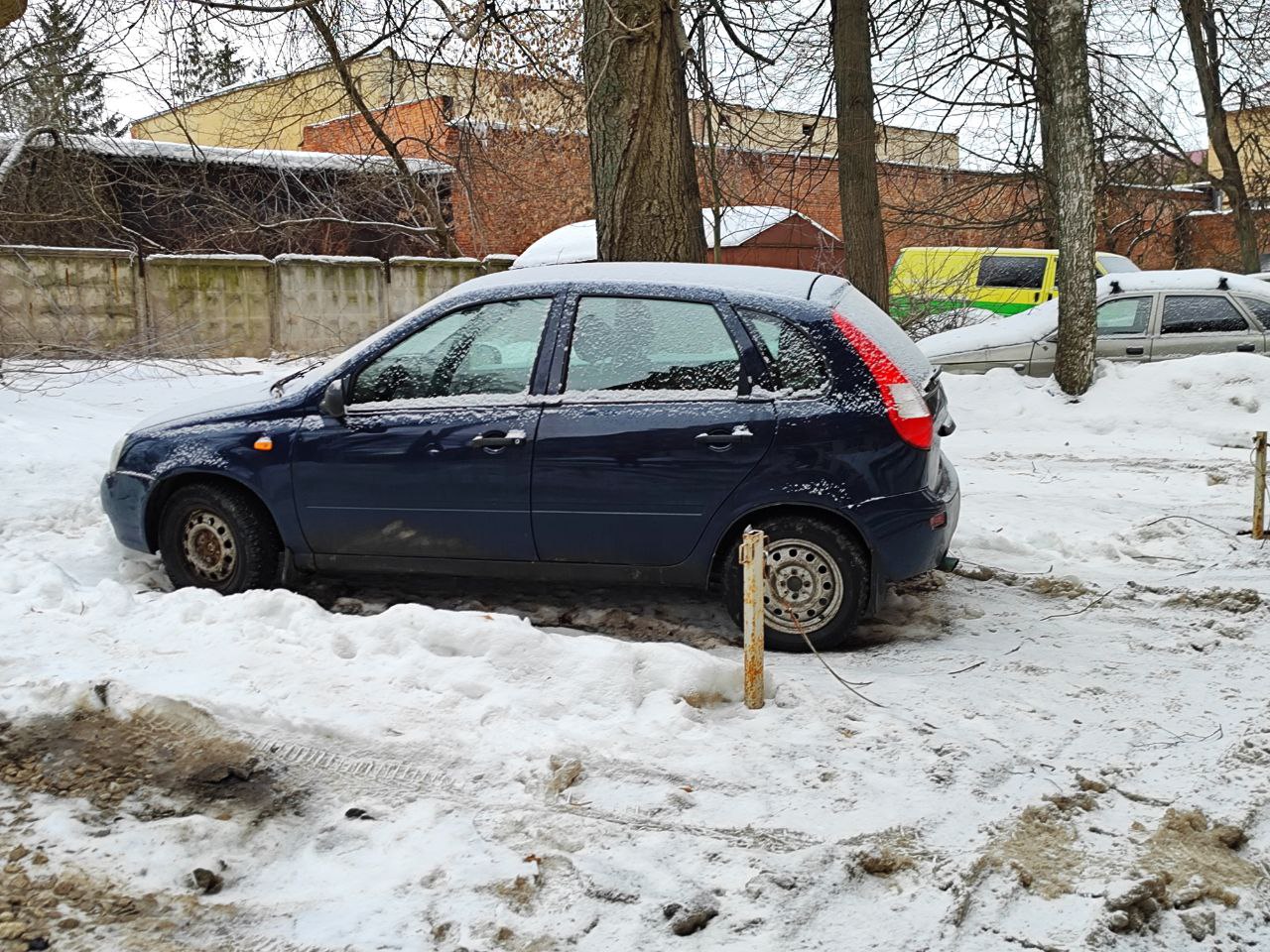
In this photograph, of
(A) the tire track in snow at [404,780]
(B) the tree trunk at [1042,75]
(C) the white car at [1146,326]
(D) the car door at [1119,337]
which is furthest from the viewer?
(B) the tree trunk at [1042,75]

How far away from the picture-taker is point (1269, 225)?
26.9 metres

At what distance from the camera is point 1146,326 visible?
44.3 feet

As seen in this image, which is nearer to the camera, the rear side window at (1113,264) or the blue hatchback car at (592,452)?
the blue hatchback car at (592,452)

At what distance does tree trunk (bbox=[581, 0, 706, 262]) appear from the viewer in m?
8.12

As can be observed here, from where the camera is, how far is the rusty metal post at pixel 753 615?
445 centimetres

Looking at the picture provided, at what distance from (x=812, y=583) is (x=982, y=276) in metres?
16.7

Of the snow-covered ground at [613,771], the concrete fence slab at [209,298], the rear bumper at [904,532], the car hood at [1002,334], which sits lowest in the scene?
the snow-covered ground at [613,771]

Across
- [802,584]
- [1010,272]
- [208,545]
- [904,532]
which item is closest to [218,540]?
[208,545]

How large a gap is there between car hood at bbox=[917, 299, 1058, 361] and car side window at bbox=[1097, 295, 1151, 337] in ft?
1.74

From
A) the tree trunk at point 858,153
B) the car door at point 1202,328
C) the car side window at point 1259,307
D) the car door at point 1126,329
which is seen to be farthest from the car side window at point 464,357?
the car side window at point 1259,307

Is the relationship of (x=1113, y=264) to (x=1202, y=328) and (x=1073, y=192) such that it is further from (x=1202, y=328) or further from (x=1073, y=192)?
(x=1073, y=192)

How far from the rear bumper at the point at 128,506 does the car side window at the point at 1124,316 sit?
10926 millimetres

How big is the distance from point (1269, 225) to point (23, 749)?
28.7 metres

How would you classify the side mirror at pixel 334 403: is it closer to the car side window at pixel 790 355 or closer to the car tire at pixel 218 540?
the car tire at pixel 218 540
